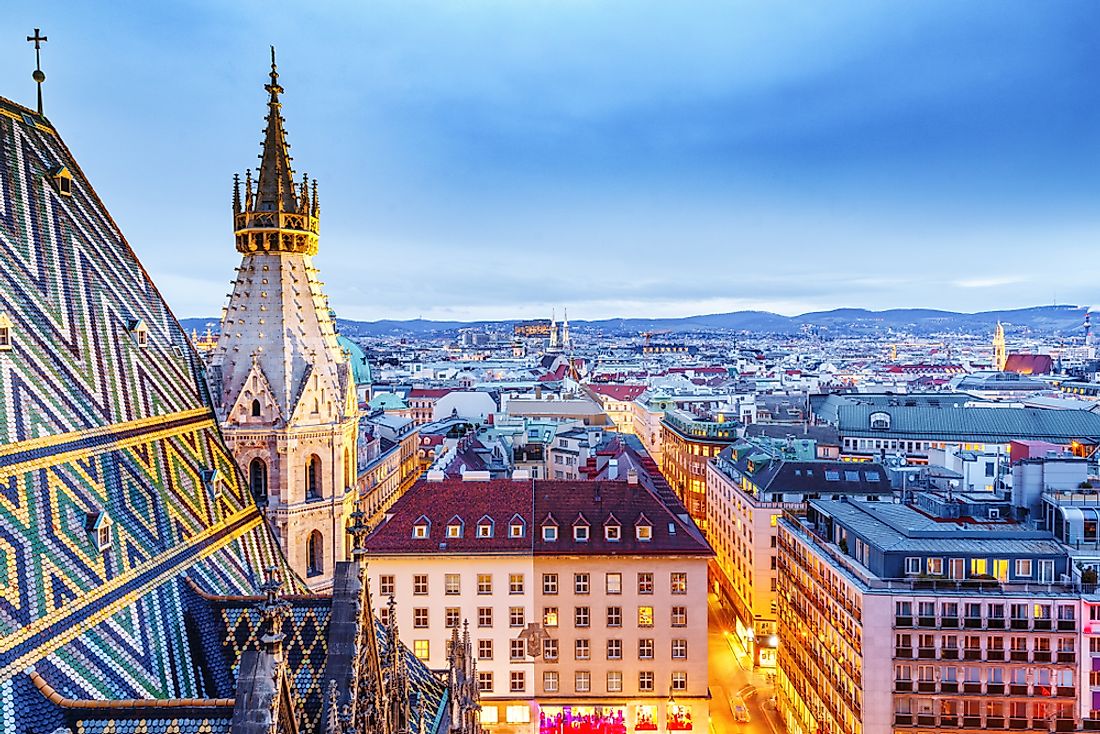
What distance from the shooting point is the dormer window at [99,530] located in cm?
2211

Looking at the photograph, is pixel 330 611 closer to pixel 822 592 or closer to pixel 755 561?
pixel 822 592

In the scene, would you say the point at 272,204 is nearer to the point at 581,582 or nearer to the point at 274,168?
the point at 274,168

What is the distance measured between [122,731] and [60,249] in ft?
50.8

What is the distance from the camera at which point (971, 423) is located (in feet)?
392

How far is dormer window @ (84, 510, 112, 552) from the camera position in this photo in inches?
870

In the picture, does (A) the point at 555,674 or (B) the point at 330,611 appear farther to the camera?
(A) the point at 555,674

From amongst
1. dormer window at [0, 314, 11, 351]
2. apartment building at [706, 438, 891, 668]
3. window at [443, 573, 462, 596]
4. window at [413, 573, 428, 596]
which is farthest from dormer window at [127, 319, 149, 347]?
apartment building at [706, 438, 891, 668]

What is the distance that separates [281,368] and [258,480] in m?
4.45

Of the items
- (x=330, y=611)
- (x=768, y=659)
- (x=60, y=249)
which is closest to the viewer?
(x=330, y=611)

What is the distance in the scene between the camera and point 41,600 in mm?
19594

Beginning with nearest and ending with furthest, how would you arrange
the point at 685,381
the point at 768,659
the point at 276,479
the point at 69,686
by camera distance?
the point at 69,686
the point at 276,479
the point at 768,659
the point at 685,381

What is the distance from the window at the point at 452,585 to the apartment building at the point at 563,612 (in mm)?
63

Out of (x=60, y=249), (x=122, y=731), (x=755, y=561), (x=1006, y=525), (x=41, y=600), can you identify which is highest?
(x=60, y=249)

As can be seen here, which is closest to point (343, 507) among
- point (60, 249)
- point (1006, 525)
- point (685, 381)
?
point (60, 249)
